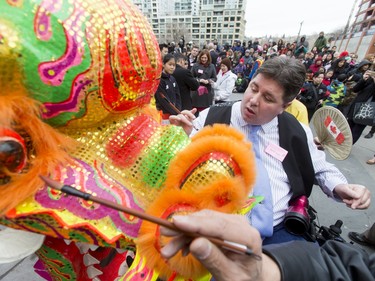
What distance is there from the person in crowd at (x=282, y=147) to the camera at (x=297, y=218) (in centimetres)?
3

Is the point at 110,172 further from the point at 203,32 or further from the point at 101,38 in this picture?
→ the point at 203,32

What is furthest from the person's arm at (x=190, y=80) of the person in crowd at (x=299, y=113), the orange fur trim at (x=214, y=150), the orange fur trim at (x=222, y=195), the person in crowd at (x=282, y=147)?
the orange fur trim at (x=222, y=195)

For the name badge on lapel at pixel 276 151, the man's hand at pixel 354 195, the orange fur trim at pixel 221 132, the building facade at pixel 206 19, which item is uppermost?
the orange fur trim at pixel 221 132

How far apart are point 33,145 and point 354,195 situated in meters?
1.40

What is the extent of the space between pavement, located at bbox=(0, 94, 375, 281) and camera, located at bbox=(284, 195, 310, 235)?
120 centimetres

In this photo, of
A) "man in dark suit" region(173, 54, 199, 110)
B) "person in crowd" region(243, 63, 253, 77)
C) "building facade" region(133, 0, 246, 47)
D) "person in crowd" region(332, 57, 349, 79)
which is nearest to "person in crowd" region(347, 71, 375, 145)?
"man in dark suit" region(173, 54, 199, 110)

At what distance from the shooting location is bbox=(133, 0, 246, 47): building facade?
60.8 metres

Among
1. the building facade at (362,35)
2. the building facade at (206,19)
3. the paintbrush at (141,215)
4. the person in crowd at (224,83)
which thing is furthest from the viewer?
the building facade at (206,19)

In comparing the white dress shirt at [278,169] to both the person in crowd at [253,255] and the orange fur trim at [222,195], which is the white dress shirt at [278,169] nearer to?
the person in crowd at [253,255]

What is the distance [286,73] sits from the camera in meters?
1.33

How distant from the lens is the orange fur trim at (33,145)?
496mm

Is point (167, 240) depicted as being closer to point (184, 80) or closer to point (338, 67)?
point (184, 80)

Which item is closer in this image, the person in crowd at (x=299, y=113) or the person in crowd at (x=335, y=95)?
the person in crowd at (x=299, y=113)

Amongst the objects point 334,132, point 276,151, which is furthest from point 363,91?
point 276,151
